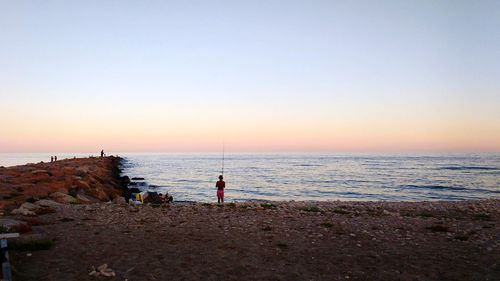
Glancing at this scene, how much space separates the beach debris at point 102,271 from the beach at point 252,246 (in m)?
0.02

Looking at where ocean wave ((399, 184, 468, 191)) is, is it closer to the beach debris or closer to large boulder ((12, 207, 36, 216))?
large boulder ((12, 207, 36, 216))

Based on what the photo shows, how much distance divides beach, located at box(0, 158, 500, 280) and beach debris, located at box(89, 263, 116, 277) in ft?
0.07

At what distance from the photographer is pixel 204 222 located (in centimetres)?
1475

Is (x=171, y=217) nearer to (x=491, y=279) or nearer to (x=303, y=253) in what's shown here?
(x=303, y=253)

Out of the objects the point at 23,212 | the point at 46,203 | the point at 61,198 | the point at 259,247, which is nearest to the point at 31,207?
the point at 23,212

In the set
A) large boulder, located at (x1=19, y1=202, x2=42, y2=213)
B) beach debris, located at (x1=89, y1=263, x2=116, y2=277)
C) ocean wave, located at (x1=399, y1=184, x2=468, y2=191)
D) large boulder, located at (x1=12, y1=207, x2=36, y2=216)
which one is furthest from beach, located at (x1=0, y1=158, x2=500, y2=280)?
ocean wave, located at (x1=399, y1=184, x2=468, y2=191)

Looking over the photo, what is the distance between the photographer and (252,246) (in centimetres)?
1101

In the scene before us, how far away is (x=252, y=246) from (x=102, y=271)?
14.3ft

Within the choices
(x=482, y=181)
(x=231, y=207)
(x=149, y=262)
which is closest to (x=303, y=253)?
(x=149, y=262)

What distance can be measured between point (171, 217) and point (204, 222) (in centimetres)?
194

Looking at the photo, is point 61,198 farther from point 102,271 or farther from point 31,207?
point 102,271

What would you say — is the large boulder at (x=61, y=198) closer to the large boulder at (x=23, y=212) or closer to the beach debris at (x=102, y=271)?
the large boulder at (x=23, y=212)

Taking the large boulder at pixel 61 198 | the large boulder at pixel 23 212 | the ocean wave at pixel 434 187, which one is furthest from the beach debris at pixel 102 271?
the ocean wave at pixel 434 187

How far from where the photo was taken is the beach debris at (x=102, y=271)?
8312 millimetres
